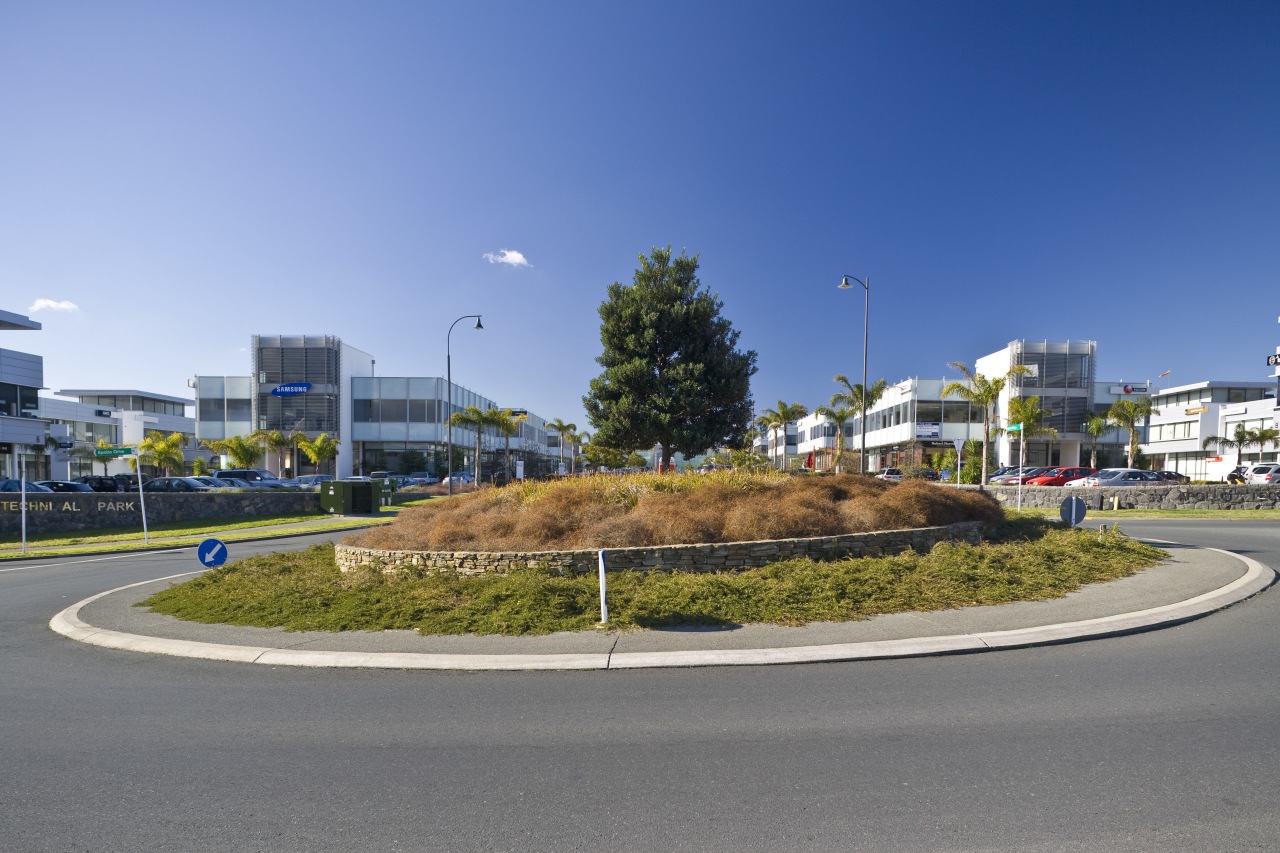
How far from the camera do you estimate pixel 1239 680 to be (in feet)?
18.8

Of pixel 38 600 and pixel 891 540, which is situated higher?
pixel 891 540

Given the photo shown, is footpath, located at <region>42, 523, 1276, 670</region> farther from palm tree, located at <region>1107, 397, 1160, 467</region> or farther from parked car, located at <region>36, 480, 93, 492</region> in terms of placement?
palm tree, located at <region>1107, 397, 1160, 467</region>

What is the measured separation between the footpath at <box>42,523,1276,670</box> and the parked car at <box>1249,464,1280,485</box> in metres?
38.2

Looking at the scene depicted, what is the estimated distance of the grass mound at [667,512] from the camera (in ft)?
34.5

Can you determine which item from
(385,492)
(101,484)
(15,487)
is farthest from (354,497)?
(101,484)

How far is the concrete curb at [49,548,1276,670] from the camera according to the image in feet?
21.3

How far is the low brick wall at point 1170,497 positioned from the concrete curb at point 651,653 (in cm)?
2187

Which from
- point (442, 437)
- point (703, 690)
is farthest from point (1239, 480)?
point (442, 437)

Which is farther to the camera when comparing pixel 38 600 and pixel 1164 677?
pixel 38 600

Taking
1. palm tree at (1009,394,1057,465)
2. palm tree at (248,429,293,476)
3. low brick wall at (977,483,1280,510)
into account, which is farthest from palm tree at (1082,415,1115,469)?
palm tree at (248,429,293,476)

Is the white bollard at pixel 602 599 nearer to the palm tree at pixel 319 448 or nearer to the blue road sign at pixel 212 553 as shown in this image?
the blue road sign at pixel 212 553

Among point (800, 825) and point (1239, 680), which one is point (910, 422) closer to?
point (1239, 680)

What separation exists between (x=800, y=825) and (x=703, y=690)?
2.23 meters

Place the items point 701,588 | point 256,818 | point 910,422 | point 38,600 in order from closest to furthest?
point 256,818 < point 701,588 < point 38,600 < point 910,422
